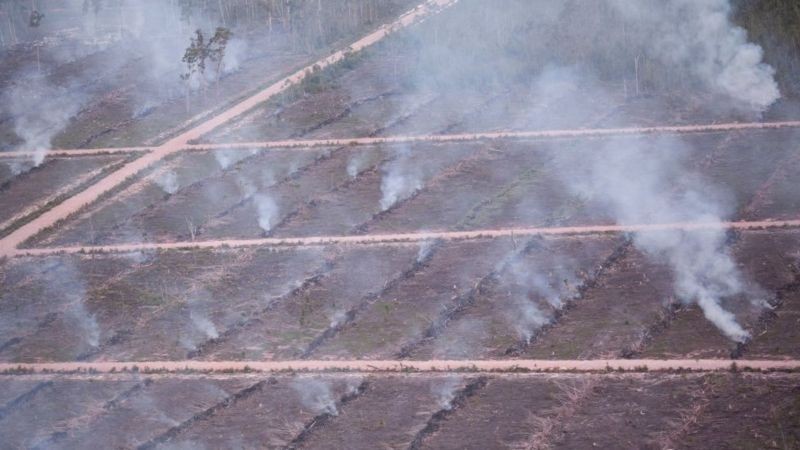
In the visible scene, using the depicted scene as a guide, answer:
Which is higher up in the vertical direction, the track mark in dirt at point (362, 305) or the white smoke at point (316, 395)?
the track mark in dirt at point (362, 305)

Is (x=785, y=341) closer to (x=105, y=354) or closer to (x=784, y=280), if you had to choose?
(x=784, y=280)

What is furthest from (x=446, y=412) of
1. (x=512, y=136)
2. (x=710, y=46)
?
(x=710, y=46)

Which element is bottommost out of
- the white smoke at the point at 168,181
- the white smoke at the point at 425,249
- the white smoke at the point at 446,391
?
the white smoke at the point at 446,391

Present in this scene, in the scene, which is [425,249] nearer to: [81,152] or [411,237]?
[411,237]

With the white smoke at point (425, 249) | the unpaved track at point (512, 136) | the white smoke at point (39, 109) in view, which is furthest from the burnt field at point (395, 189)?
the white smoke at point (39, 109)

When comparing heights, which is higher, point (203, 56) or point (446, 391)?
point (203, 56)

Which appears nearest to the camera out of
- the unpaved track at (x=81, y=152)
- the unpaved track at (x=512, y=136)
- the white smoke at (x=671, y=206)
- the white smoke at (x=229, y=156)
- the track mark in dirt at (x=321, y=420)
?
the track mark in dirt at (x=321, y=420)

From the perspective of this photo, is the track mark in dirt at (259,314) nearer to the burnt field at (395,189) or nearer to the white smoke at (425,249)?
the white smoke at (425,249)

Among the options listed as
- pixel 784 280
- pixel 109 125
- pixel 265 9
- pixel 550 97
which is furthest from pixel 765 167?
pixel 265 9
